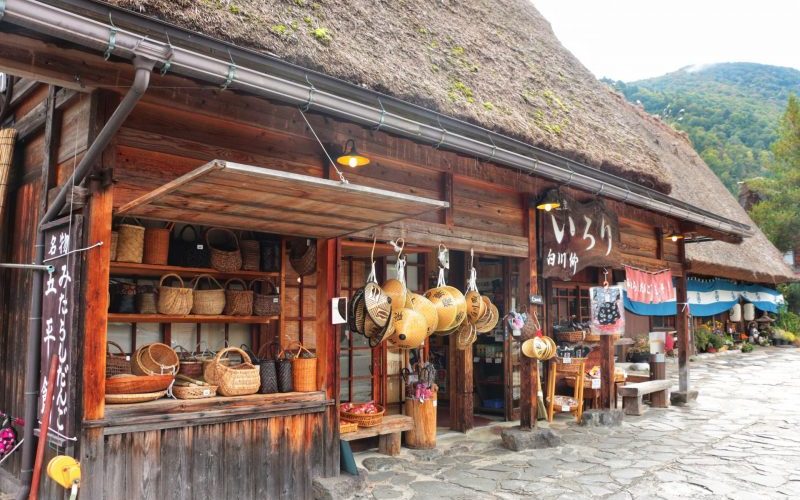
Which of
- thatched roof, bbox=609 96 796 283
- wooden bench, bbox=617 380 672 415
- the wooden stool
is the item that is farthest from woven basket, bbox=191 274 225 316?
thatched roof, bbox=609 96 796 283

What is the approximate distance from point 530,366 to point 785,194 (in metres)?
25.4

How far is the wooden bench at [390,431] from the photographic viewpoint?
21.5 ft

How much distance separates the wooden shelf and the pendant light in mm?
1632

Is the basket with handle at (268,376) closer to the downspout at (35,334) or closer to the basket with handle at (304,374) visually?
the basket with handle at (304,374)

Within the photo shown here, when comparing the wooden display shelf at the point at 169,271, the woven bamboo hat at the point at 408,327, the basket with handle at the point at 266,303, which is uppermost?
the wooden display shelf at the point at 169,271

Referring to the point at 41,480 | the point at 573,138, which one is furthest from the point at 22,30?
the point at 573,138

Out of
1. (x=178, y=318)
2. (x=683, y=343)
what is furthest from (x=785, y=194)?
(x=178, y=318)

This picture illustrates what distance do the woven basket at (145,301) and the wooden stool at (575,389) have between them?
573 cm

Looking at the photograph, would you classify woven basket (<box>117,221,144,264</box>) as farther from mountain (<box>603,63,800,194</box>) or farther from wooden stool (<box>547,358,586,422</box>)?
mountain (<box>603,63,800,194</box>)

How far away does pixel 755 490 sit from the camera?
575 cm

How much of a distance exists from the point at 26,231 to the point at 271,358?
2.35 metres

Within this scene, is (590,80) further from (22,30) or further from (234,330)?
(22,30)

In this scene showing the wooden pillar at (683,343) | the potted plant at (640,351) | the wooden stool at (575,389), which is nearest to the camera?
the wooden stool at (575,389)

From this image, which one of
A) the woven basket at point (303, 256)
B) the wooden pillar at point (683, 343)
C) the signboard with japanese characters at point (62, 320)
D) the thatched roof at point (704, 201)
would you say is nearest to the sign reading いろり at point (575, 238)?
the wooden pillar at point (683, 343)
